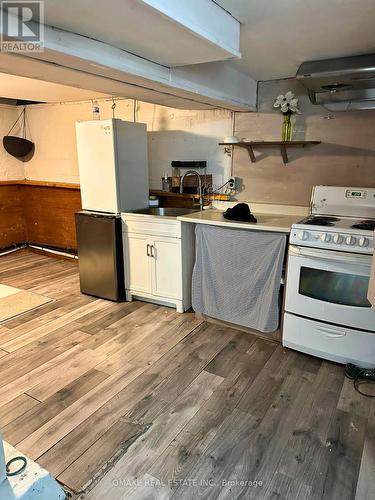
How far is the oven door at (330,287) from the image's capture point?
86.9 inches

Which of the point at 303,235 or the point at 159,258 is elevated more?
the point at 303,235

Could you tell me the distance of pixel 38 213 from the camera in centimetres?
502

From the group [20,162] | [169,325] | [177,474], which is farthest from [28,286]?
[177,474]

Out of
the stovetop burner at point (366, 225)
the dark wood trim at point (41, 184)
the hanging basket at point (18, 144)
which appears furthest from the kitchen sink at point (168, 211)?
the hanging basket at point (18, 144)

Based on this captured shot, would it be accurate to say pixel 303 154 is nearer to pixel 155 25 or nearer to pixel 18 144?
pixel 155 25

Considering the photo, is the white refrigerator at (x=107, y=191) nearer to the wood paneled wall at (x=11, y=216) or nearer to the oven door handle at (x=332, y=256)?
the oven door handle at (x=332, y=256)

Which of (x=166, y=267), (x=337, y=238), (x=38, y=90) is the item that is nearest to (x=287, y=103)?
(x=337, y=238)

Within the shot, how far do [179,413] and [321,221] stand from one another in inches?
65.7

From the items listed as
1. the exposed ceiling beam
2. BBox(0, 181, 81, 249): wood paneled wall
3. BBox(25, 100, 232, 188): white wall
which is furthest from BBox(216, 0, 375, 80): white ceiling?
BBox(0, 181, 81, 249): wood paneled wall

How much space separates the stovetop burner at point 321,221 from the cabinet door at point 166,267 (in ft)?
3.65

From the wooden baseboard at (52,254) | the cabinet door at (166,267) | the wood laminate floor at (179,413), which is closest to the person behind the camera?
the wood laminate floor at (179,413)

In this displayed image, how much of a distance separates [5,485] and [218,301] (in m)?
2.05

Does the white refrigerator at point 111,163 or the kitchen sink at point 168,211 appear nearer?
the white refrigerator at point 111,163

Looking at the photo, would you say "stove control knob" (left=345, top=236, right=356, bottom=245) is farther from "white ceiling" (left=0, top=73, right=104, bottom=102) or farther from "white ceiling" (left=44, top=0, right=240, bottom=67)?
"white ceiling" (left=0, top=73, right=104, bottom=102)
